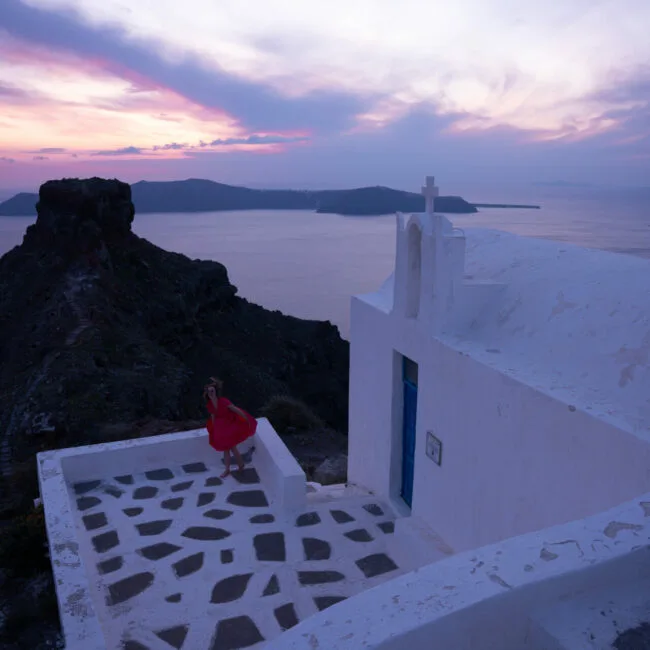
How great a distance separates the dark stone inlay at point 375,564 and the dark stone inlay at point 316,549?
0.26m

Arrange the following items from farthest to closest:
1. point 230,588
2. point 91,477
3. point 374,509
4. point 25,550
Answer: point 91,477 < point 374,509 < point 25,550 < point 230,588

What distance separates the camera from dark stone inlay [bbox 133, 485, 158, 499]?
18.9 ft

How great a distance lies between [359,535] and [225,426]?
1.76 meters

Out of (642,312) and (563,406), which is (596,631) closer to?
(563,406)

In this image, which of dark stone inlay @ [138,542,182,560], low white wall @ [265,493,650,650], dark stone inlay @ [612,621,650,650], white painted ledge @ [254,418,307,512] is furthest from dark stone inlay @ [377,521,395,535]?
dark stone inlay @ [612,621,650,650]

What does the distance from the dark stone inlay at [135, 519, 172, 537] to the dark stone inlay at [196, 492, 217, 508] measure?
39 centimetres

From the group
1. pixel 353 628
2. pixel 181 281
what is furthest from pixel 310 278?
pixel 353 628

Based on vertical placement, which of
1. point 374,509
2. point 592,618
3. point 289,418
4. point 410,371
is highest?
point 592,618

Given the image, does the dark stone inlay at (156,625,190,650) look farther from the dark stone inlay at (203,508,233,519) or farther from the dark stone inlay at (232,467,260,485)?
the dark stone inlay at (232,467,260,485)

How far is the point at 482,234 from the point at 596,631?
536 centimetres

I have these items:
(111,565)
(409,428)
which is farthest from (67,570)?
(409,428)

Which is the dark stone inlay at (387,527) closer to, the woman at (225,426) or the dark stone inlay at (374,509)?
the dark stone inlay at (374,509)

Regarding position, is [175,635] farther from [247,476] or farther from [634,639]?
[634,639]

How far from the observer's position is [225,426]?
20.4ft
